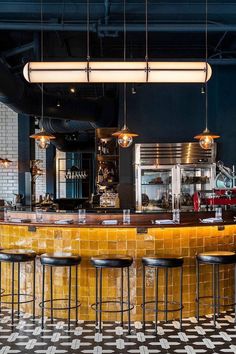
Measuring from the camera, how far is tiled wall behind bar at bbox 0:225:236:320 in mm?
4957

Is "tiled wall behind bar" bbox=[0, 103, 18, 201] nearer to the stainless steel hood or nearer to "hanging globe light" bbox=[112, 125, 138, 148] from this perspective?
the stainless steel hood

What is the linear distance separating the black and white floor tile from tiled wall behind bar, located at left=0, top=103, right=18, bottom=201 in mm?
6958

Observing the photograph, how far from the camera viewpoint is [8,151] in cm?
1166

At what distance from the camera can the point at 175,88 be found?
859 centimetres

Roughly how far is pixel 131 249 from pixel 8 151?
751 centimetres

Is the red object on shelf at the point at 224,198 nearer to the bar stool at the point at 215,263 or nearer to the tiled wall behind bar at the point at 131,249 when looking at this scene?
the tiled wall behind bar at the point at 131,249

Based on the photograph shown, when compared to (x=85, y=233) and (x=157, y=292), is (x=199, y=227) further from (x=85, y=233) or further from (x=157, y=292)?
(x=85, y=233)

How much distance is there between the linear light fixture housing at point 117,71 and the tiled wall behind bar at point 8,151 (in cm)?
727

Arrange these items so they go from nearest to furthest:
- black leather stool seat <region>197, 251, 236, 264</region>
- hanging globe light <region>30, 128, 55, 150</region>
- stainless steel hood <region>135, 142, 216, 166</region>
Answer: black leather stool seat <region>197, 251, 236, 264</region> < hanging globe light <region>30, 128, 55, 150</region> < stainless steel hood <region>135, 142, 216, 166</region>

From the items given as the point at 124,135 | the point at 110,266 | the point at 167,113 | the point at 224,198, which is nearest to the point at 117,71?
the point at 124,135

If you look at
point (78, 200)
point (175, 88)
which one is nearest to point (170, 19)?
point (175, 88)

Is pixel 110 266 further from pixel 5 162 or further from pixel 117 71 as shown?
pixel 5 162

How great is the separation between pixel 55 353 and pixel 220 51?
581cm

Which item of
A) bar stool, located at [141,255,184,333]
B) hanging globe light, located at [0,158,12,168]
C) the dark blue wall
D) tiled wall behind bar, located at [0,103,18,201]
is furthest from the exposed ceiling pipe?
tiled wall behind bar, located at [0,103,18,201]
